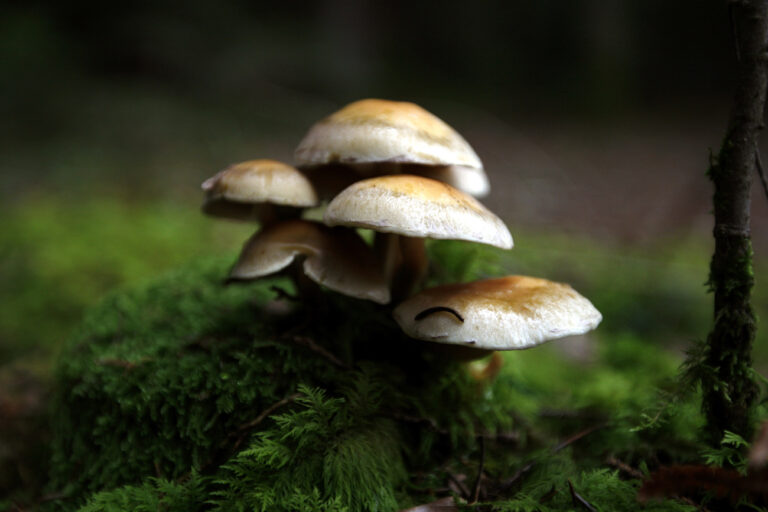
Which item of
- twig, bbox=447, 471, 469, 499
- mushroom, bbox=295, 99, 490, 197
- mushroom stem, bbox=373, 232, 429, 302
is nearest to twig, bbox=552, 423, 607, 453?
twig, bbox=447, 471, 469, 499

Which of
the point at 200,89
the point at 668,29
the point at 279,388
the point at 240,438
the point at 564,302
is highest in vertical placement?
the point at 668,29

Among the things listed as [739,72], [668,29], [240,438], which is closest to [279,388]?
[240,438]

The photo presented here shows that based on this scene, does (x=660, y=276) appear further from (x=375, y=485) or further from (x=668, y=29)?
(x=668, y=29)

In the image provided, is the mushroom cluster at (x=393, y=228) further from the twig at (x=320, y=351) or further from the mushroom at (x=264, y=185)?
the twig at (x=320, y=351)

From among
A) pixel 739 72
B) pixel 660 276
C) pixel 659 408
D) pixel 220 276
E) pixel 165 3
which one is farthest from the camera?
pixel 165 3

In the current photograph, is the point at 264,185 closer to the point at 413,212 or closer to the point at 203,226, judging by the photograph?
the point at 413,212

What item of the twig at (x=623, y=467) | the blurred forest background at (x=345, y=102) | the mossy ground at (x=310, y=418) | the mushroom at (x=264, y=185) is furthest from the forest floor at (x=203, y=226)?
the mushroom at (x=264, y=185)

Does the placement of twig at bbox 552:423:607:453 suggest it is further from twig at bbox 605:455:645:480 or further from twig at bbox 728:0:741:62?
twig at bbox 728:0:741:62
